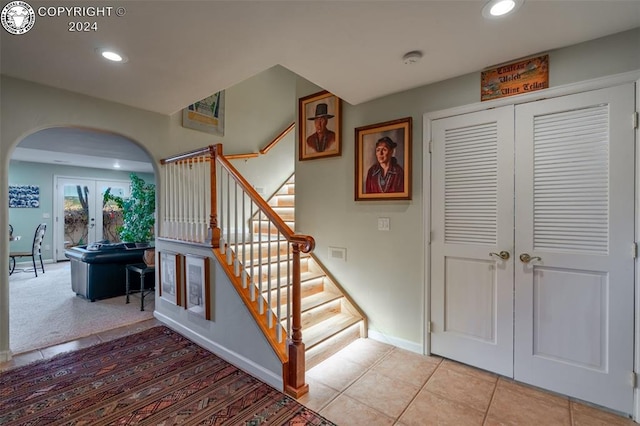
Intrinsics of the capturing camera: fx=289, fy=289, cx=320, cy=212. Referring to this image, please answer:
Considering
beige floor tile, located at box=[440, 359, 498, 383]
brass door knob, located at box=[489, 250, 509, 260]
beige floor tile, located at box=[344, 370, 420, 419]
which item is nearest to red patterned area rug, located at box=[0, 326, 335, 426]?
beige floor tile, located at box=[344, 370, 420, 419]

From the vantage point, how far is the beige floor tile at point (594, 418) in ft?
5.77

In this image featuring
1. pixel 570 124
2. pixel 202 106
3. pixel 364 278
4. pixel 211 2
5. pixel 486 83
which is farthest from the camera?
pixel 202 106

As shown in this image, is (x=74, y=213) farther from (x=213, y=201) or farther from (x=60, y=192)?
(x=213, y=201)

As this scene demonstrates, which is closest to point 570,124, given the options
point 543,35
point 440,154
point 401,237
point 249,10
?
point 543,35

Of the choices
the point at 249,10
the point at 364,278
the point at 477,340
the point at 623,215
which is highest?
the point at 249,10

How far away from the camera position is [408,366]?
239 cm

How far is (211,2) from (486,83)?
80.3 inches

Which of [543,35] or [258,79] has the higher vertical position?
[258,79]

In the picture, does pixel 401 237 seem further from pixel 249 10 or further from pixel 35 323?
pixel 35 323

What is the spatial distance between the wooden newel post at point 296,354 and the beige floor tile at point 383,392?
1.11 ft

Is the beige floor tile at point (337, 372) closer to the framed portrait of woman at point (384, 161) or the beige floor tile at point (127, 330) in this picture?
the framed portrait of woman at point (384, 161)

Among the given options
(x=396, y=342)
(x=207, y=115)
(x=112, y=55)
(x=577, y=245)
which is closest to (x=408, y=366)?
(x=396, y=342)

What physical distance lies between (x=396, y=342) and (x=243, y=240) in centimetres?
172

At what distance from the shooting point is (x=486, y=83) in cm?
228
